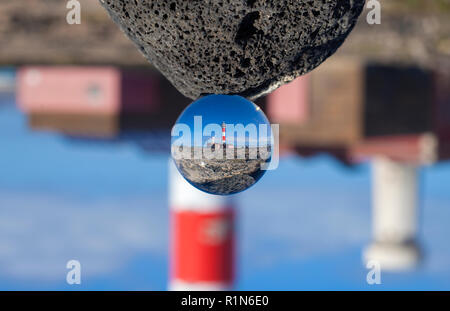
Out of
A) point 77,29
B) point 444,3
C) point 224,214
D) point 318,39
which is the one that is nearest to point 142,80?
point 77,29

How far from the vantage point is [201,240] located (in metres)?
4.26

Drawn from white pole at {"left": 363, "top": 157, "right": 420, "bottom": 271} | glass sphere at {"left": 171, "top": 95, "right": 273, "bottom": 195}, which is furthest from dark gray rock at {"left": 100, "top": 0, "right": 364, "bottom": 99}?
white pole at {"left": 363, "top": 157, "right": 420, "bottom": 271}

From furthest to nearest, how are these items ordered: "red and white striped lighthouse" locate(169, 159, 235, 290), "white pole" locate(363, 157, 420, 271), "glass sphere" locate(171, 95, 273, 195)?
"white pole" locate(363, 157, 420, 271)
"red and white striped lighthouse" locate(169, 159, 235, 290)
"glass sphere" locate(171, 95, 273, 195)

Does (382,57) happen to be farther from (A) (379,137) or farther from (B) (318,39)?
(B) (318,39)

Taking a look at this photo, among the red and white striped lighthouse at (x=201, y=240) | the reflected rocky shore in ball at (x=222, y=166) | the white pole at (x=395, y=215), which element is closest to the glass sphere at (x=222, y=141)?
the reflected rocky shore in ball at (x=222, y=166)

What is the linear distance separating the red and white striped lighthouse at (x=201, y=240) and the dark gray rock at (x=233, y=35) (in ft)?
10.6

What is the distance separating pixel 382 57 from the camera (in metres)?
2.59

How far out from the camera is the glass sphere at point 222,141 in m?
0.91

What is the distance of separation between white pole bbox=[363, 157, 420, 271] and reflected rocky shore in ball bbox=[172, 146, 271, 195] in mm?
3463

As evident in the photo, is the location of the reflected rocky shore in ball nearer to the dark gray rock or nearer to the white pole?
the dark gray rock

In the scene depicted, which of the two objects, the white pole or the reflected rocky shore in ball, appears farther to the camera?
the white pole

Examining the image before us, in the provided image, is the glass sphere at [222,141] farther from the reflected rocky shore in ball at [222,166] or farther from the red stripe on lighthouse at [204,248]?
the red stripe on lighthouse at [204,248]

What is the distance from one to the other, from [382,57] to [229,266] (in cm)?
200

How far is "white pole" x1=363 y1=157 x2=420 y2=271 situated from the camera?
14.4 feet
